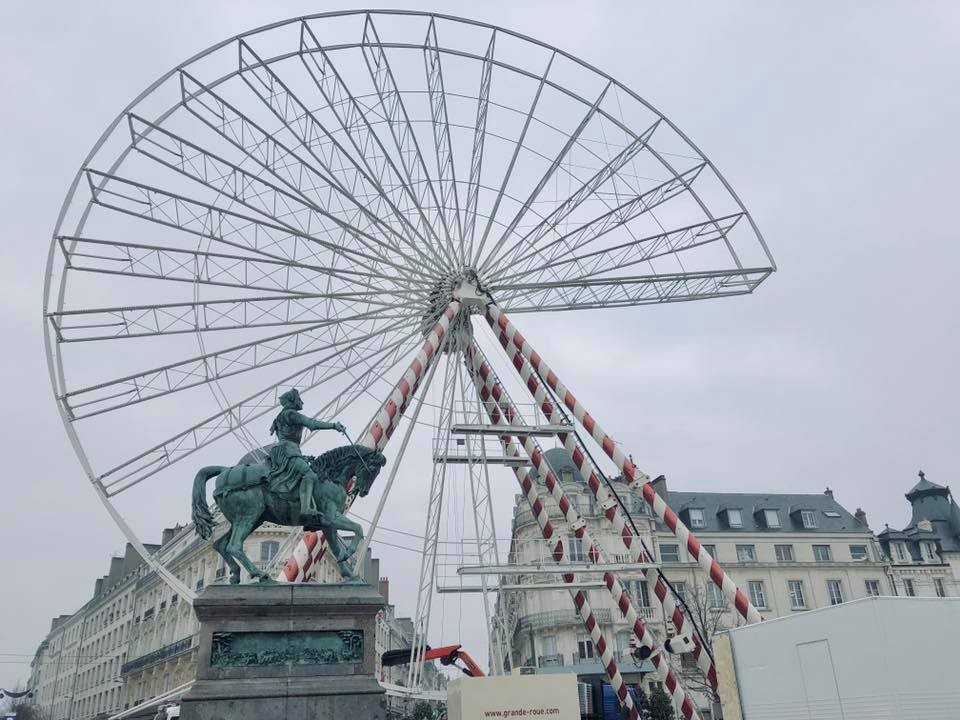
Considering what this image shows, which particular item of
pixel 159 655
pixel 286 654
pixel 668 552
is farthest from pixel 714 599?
pixel 286 654

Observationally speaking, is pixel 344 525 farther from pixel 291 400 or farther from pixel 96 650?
pixel 96 650

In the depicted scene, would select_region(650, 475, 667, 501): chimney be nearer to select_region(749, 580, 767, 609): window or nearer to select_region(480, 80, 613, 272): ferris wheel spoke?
select_region(749, 580, 767, 609): window

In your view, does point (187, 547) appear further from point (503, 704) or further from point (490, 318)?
point (503, 704)

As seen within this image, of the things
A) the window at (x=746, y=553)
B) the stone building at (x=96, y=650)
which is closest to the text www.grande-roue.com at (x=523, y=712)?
the window at (x=746, y=553)

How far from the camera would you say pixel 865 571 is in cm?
4653

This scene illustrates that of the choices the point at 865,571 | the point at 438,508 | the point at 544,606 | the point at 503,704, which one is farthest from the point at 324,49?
the point at 865,571

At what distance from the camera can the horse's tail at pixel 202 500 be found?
1166 cm

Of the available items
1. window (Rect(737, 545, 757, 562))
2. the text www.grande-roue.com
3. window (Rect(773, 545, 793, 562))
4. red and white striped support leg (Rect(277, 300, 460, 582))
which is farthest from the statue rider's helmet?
window (Rect(773, 545, 793, 562))

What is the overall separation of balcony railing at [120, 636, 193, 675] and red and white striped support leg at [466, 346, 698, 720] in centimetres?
3099

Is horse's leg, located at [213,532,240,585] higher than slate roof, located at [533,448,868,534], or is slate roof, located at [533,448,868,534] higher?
slate roof, located at [533,448,868,534]

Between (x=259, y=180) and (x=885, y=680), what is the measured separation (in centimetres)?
1608

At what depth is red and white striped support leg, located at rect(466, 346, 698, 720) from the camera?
19.5 m

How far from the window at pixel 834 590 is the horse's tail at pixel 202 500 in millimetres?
43534

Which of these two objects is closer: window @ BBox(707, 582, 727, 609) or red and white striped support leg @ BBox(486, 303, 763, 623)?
red and white striped support leg @ BBox(486, 303, 763, 623)
